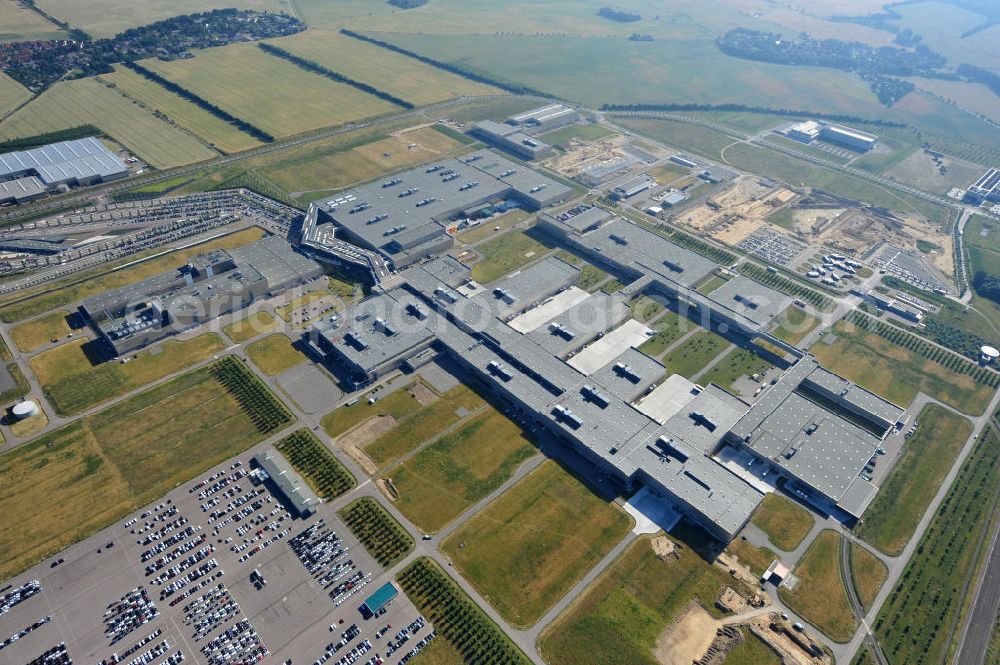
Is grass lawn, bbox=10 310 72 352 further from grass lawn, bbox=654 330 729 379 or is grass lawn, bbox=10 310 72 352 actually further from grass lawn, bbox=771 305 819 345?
grass lawn, bbox=771 305 819 345

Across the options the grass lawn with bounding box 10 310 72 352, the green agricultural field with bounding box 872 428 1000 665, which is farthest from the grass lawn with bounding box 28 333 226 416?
the green agricultural field with bounding box 872 428 1000 665

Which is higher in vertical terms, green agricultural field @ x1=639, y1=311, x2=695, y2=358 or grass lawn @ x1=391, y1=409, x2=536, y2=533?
green agricultural field @ x1=639, y1=311, x2=695, y2=358

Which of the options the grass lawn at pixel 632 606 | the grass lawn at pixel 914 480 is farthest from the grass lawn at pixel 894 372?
the grass lawn at pixel 632 606

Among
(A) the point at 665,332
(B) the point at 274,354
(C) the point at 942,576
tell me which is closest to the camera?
(C) the point at 942,576

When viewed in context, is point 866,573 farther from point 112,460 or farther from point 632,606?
point 112,460

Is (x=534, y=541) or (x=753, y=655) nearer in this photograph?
(x=753, y=655)

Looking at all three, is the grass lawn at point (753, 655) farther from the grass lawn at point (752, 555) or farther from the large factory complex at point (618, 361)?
the large factory complex at point (618, 361)

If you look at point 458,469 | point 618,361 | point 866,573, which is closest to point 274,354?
point 458,469
